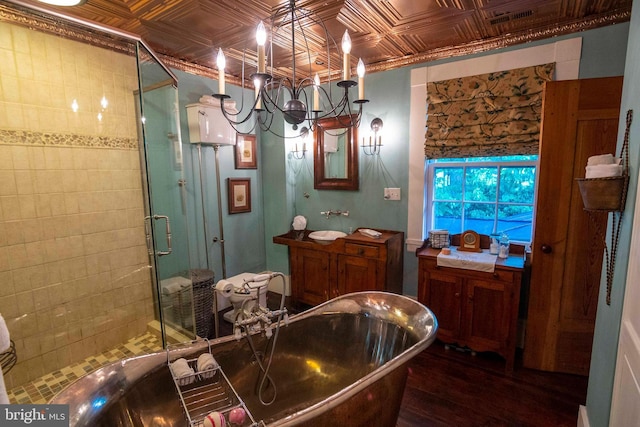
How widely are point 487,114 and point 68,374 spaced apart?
3628 millimetres

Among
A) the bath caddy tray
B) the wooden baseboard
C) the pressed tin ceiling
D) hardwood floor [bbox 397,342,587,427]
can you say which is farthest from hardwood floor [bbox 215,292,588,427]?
the pressed tin ceiling

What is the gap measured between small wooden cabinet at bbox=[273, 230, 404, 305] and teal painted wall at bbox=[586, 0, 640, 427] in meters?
1.48

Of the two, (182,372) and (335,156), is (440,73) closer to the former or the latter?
A: (335,156)

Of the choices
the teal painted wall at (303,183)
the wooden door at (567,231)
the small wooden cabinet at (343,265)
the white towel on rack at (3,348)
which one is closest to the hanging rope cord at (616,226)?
the wooden door at (567,231)

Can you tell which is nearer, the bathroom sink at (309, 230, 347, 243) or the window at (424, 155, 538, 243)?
the window at (424, 155, 538, 243)

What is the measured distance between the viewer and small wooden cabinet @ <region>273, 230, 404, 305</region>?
2.80m

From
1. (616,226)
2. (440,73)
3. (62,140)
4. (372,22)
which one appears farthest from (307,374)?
(440,73)

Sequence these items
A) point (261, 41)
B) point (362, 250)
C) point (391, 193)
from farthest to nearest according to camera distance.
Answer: point (391, 193) < point (362, 250) < point (261, 41)

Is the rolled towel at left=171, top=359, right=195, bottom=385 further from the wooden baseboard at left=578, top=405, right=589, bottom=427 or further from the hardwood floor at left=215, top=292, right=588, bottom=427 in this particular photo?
the wooden baseboard at left=578, top=405, right=589, bottom=427

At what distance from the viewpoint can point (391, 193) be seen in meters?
3.10

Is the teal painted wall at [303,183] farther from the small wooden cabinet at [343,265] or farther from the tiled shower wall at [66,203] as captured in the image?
the tiled shower wall at [66,203]

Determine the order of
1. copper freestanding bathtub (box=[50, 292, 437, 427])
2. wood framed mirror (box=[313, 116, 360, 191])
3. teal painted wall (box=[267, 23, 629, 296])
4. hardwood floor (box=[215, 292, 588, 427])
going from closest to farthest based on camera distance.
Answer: copper freestanding bathtub (box=[50, 292, 437, 427])
hardwood floor (box=[215, 292, 588, 427])
teal painted wall (box=[267, 23, 629, 296])
wood framed mirror (box=[313, 116, 360, 191])

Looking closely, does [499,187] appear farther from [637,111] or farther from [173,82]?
[173,82]

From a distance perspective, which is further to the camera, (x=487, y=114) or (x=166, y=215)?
(x=166, y=215)
